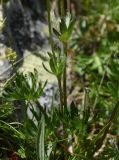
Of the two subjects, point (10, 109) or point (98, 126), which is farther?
point (98, 126)

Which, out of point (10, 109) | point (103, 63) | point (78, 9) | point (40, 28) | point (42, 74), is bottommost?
point (10, 109)

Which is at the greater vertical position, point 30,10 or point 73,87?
point 30,10

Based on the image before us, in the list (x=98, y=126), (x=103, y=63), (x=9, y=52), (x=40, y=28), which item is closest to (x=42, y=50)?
(x=40, y=28)

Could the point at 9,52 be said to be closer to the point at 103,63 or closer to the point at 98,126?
the point at 98,126

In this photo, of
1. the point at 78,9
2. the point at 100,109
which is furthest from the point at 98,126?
the point at 78,9

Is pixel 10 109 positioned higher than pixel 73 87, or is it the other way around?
pixel 73 87

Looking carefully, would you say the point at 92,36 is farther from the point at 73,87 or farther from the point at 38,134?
the point at 38,134

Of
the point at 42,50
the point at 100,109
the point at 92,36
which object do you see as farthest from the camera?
the point at 92,36

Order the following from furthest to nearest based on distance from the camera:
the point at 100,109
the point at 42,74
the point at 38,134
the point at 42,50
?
the point at 42,50
the point at 42,74
the point at 100,109
the point at 38,134

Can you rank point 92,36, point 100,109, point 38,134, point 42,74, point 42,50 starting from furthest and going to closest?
1. point 92,36
2. point 42,50
3. point 42,74
4. point 100,109
5. point 38,134
